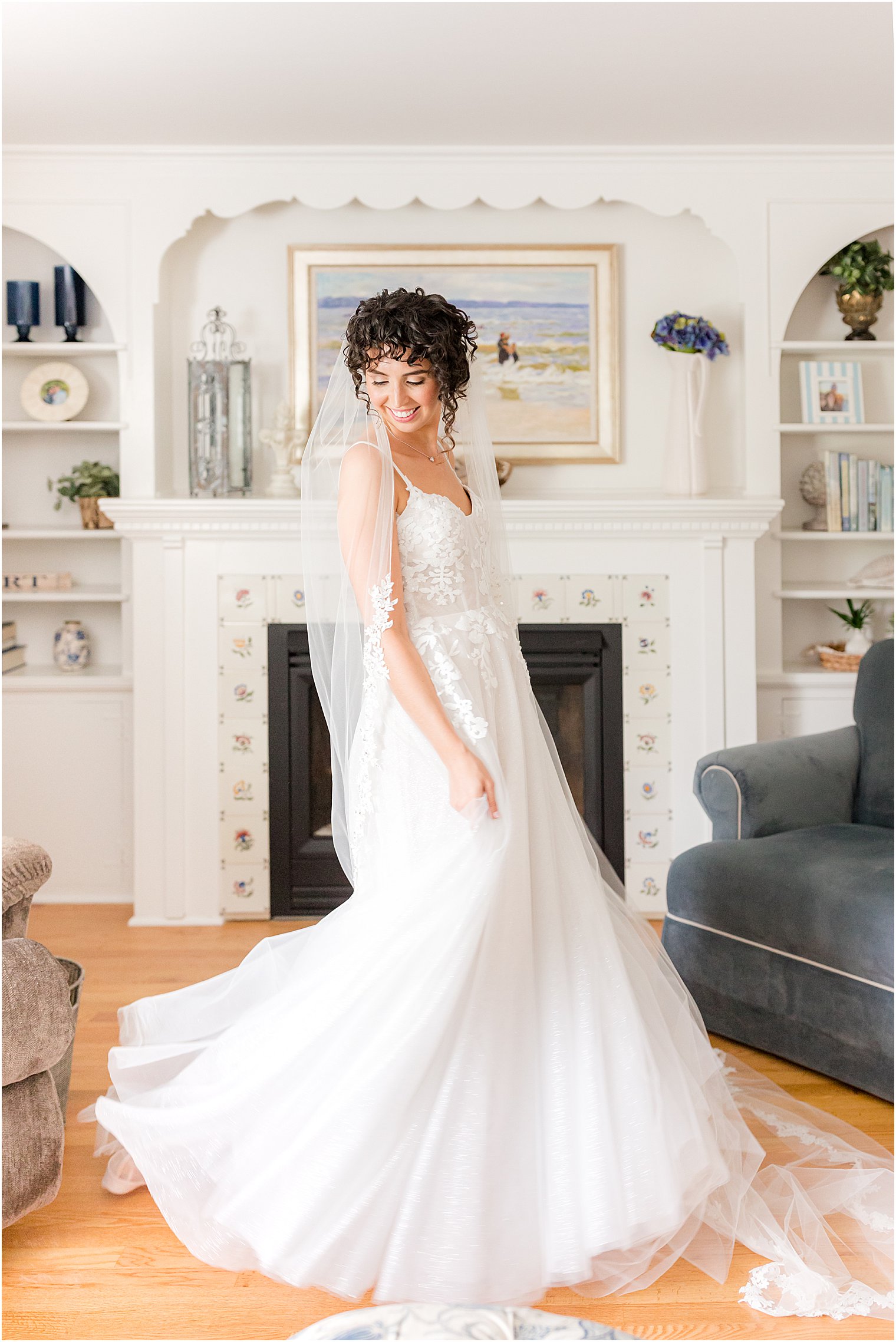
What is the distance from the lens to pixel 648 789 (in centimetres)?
371

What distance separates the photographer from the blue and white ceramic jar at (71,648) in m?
3.92

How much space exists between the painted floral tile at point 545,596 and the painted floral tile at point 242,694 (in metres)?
0.94

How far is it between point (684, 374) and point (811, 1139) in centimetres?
253

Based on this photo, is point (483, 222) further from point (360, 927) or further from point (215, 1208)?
point (215, 1208)

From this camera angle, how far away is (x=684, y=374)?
3.71 metres

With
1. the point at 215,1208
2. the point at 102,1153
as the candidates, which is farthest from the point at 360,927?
the point at 102,1153

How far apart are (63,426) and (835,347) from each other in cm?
275

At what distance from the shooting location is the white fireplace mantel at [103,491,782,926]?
3656mm

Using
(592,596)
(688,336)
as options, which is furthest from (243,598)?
(688,336)

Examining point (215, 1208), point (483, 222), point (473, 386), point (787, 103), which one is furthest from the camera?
point (483, 222)

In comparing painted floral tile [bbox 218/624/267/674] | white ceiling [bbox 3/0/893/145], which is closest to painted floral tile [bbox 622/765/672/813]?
painted floral tile [bbox 218/624/267/674]

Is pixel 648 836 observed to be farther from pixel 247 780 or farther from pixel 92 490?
pixel 92 490

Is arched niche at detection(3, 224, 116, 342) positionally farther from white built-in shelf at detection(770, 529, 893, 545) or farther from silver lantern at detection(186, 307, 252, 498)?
white built-in shelf at detection(770, 529, 893, 545)

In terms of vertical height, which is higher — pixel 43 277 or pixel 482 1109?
pixel 43 277
